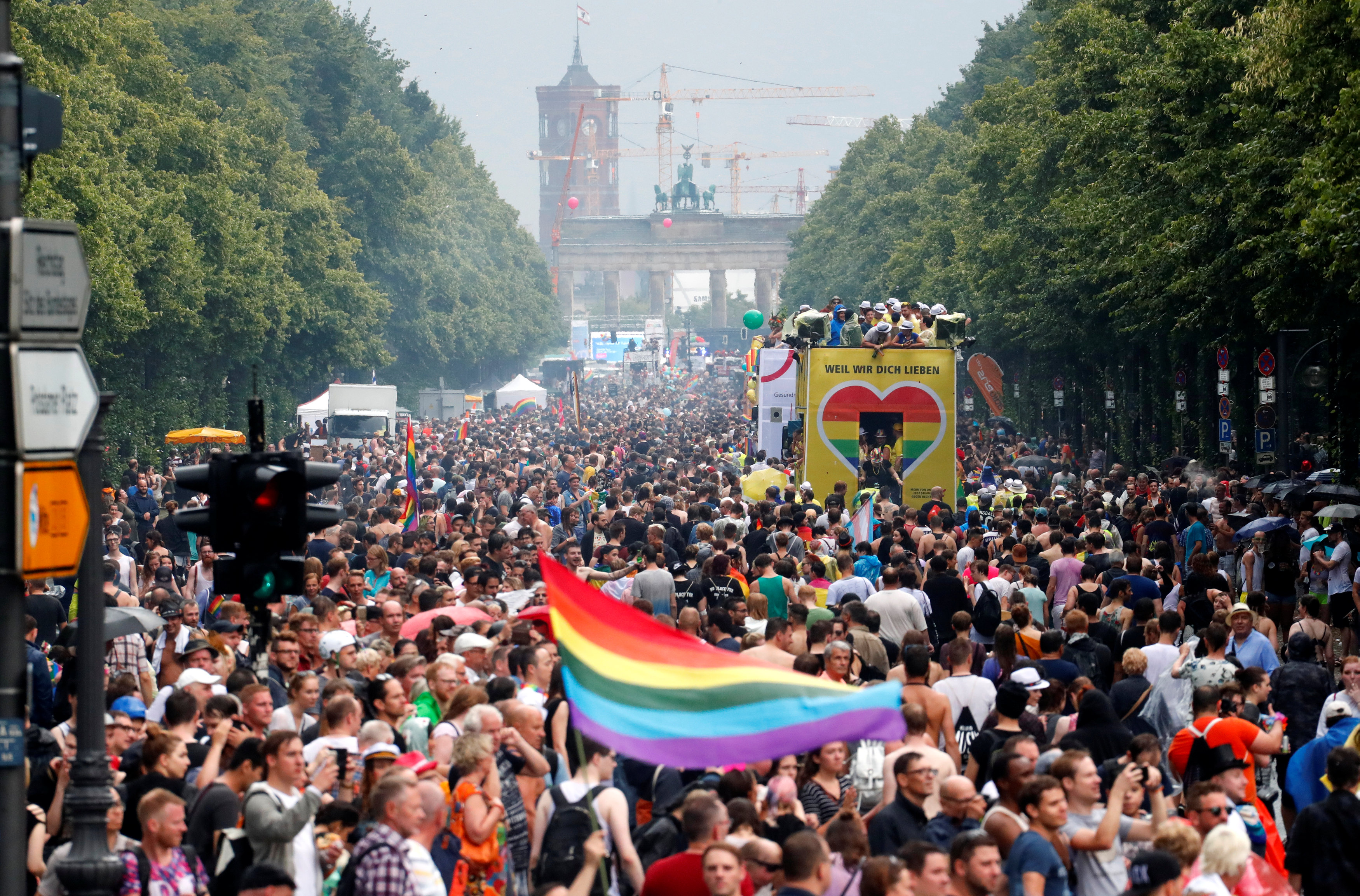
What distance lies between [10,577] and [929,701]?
219 inches

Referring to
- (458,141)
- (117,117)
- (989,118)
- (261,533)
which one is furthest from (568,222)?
(261,533)

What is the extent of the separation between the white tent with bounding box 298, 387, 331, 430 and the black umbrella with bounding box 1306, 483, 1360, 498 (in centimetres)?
3652

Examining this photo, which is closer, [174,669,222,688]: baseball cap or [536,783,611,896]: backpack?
[536,783,611,896]: backpack

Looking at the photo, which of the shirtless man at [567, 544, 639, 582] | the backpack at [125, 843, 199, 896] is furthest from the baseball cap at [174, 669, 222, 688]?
the shirtless man at [567, 544, 639, 582]

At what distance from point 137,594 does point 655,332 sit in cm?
11580

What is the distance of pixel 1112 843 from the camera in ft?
25.5

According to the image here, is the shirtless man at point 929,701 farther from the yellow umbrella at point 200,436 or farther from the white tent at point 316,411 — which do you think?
the white tent at point 316,411

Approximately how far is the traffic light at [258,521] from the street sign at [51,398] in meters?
1.73

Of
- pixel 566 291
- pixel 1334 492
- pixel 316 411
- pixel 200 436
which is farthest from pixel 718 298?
pixel 1334 492

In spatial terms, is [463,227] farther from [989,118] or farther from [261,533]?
[261,533]

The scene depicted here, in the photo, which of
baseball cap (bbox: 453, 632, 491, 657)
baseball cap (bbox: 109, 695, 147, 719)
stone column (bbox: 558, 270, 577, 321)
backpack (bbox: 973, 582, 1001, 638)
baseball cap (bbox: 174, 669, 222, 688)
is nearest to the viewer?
baseball cap (bbox: 109, 695, 147, 719)

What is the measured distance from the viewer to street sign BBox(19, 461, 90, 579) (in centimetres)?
613

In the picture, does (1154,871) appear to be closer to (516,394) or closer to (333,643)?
(333,643)

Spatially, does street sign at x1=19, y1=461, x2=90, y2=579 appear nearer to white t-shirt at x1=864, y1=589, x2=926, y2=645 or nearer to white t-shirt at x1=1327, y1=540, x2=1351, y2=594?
white t-shirt at x1=864, y1=589, x2=926, y2=645
